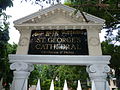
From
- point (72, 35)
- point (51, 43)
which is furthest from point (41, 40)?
point (72, 35)

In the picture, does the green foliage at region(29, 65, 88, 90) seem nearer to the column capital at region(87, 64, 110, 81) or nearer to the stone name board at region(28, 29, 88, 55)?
the stone name board at region(28, 29, 88, 55)

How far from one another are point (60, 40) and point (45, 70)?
25.2 m

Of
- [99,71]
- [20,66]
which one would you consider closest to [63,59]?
[99,71]

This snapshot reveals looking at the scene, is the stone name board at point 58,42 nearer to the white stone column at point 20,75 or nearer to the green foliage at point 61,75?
the white stone column at point 20,75

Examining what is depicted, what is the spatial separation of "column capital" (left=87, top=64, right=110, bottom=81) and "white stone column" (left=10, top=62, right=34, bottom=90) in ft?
10.5

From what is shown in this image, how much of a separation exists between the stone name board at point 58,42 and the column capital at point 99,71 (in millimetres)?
862

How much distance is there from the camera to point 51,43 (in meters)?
7.91

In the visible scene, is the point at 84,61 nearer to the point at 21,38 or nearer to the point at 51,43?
the point at 51,43

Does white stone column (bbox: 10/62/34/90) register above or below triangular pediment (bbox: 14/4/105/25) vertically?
below

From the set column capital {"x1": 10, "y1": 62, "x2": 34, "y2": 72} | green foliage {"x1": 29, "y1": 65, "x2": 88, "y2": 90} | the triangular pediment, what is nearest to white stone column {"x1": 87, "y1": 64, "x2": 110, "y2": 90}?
the triangular pediment

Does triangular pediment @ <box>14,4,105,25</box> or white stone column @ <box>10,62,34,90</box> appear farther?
triangular pediment @ <box>14,4,105,25</box>

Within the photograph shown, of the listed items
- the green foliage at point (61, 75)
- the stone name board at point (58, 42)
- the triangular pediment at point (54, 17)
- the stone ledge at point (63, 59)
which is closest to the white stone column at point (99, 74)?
the stone ledge at point (63, 59)

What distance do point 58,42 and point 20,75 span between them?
260 cm

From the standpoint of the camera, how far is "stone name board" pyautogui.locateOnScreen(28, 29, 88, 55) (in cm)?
761
